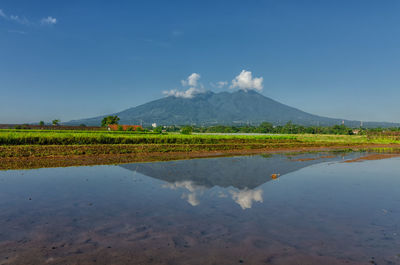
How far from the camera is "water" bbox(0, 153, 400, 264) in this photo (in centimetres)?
596

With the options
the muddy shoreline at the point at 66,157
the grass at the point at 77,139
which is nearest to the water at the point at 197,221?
the muddy shoreline at the point at 66,157

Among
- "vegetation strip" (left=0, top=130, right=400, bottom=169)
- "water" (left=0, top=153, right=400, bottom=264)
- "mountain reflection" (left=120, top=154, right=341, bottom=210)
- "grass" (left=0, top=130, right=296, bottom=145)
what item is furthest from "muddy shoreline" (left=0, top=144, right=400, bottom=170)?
"water" (left=0, top=153, right=400, bottom=264)

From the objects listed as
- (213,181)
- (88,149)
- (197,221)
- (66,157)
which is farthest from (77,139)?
(197,221)

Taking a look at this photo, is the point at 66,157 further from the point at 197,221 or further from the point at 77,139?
the point at 197,221

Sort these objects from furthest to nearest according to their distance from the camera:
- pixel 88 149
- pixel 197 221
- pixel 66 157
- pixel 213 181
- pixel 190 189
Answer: pixel 88 149, pixel 66 157, pixel 213 181, pixel 190 189, pixel 197 221

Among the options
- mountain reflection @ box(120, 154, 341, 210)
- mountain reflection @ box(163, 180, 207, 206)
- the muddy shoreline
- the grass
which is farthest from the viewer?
the grass

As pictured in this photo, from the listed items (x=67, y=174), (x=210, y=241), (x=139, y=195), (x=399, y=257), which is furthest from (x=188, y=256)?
(x=67, y=174)

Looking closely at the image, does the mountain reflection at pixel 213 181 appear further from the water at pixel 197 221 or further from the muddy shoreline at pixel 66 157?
the muddy shoreline at pixel 66 157

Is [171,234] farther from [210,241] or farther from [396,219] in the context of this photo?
[396,219]

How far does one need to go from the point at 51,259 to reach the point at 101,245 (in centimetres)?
104

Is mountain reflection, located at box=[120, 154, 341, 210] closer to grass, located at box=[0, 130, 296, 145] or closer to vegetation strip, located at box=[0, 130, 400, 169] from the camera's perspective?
vegetation strip, located at box=[0, 130, 400, 169]

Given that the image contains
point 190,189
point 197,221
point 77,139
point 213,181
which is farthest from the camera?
point 77,139

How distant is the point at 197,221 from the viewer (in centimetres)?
803

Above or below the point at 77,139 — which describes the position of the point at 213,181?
below
